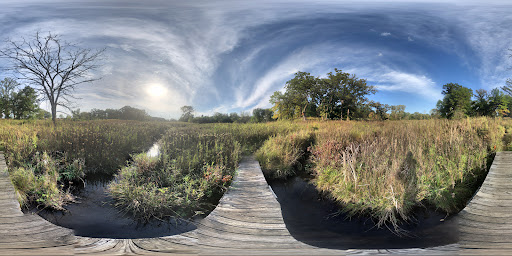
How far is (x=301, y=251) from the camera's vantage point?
2.03m

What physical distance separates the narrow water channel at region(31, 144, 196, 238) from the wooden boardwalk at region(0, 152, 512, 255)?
1.33 ft

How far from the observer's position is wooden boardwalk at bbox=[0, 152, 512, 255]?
202 centimetres

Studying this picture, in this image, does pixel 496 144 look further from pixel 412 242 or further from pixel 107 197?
pixel 107 197

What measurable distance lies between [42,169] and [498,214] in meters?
7.80

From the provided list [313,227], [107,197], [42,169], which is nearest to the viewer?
[313,227]

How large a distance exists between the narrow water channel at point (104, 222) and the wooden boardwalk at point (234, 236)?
0.41m

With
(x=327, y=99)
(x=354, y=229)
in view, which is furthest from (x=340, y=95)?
(x=354, y=229)

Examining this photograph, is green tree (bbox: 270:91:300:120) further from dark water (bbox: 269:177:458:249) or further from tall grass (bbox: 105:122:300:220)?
dark water (bbox: 269:177:458:249)

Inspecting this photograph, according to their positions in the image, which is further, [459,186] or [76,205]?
[459,186]

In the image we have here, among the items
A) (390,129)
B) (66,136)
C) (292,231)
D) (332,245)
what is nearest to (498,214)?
(332,245)

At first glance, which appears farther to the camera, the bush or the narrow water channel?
the bush

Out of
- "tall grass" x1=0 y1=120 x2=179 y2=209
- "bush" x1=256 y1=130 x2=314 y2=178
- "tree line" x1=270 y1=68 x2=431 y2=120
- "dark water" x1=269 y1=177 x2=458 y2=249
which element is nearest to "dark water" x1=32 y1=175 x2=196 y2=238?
"tall grass" x1=0 y1=120 x2=179 y2=209

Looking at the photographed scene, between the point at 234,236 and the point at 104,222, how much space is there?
2.04 metres

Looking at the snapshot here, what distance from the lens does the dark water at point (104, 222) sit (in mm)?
2791
